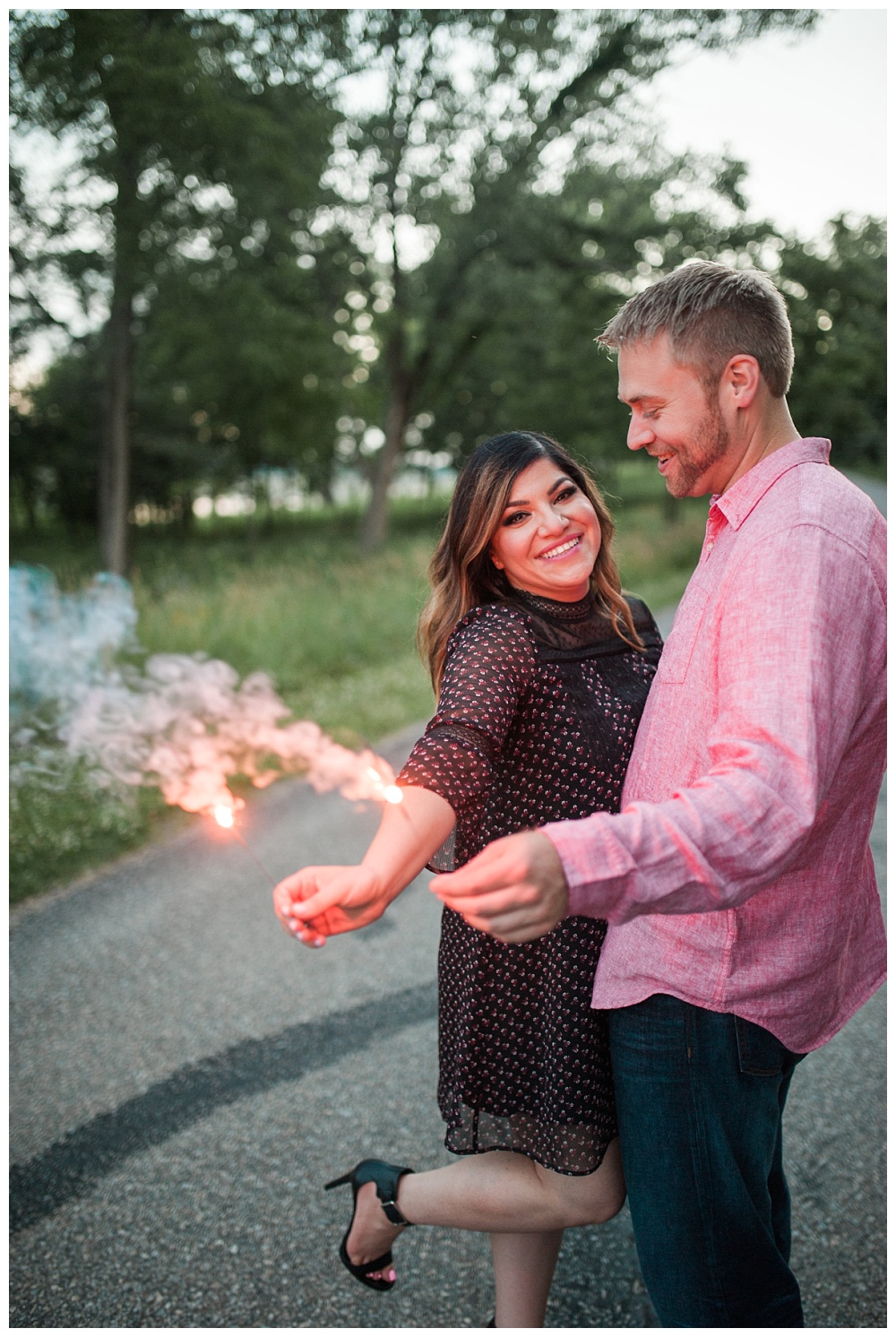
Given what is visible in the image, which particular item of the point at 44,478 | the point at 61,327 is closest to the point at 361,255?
the point at 61,327

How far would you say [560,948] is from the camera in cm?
185

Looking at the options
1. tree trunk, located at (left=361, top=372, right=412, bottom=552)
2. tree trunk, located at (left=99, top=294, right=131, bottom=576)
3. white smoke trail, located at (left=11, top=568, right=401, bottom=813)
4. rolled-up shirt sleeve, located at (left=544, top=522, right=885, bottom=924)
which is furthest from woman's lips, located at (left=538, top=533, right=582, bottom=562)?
tree trunk, located at (left=361, top=372, right=412, bottom=552)

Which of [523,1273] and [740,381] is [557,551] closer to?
[740,381]

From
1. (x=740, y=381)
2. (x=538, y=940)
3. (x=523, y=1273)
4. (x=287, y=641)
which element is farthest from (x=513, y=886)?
(x=287, y=641)

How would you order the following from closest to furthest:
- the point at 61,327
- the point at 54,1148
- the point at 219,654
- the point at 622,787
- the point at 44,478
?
the point at 622,787, the point at 54,1148, the point at 219,654, the point at 61,327, the point at 44,478

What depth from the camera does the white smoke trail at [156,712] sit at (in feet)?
22.2

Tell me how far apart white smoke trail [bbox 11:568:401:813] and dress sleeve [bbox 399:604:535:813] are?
3.87 m

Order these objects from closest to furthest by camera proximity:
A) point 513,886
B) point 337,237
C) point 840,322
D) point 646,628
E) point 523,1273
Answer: point 513,886, point 523,1273, point 646,628, point 840,322, point 337,237

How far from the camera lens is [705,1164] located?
154cm

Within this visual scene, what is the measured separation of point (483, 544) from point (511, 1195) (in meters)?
1.45

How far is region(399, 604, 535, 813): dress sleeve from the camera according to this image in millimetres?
1531

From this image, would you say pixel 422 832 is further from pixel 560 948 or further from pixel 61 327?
pixel 61 327

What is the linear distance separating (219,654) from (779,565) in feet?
29.2

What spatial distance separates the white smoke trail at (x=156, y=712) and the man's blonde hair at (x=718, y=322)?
14.2ft
